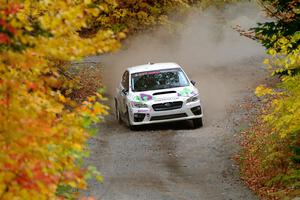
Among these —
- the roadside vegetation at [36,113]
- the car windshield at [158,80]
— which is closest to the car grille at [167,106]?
the car windshield at [158,80]

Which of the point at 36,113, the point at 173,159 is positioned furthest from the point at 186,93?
the point at 36,113

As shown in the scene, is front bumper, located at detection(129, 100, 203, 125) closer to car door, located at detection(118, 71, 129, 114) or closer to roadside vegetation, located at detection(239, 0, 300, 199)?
car door, located at detection(118, 71, 129, 114)

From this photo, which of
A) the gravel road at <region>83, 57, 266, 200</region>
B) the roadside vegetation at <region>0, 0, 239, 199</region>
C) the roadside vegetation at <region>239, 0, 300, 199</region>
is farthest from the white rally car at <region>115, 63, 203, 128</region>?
the roadside vegetation at <region>0, 0, 239, 199</region>

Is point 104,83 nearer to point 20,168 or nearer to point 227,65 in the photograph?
point 227,65

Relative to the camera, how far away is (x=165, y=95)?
61.3 ft

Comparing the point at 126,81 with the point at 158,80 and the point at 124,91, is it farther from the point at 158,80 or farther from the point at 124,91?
the point at 158,80

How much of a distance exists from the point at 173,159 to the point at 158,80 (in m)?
4.76

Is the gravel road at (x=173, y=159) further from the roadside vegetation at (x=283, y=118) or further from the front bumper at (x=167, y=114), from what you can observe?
the roadside vegetation at (x=283, y=118)

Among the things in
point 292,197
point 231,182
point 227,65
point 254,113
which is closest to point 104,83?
point 227,65

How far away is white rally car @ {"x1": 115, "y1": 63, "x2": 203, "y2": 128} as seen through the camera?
731 inches

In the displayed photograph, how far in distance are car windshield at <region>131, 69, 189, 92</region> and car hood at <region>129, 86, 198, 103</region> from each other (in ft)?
1.09

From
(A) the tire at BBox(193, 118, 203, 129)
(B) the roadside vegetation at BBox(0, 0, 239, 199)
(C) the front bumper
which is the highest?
(B) the roadside vegetation at BBox(0, 0, 239, 199)

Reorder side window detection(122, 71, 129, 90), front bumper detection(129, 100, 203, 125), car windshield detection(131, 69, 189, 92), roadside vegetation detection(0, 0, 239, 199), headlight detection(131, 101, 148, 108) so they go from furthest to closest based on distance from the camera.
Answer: side window detection(122, 71, 129, 90), car windshield detection(131, 69, 189, 92), headlight detection(131, 101, 148, 108), front bumper detection(129, 100, 203, 125), roadside vegetation detection(0, 0, 239, 199)

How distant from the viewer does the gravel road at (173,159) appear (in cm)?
1233
